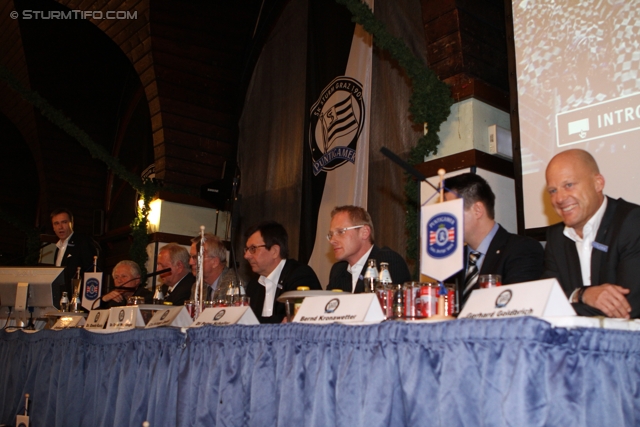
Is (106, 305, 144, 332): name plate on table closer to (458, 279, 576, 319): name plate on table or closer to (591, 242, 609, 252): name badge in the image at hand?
(458, 279, 576, 319): name plate on table

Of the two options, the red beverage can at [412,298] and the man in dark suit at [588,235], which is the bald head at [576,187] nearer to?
the man in dark suit at [588,235]

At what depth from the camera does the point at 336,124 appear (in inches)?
191

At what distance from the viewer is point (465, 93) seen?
11.0 feet

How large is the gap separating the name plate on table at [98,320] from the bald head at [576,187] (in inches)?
80.3

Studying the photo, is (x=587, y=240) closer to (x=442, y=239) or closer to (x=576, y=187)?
(x=576, y=187)

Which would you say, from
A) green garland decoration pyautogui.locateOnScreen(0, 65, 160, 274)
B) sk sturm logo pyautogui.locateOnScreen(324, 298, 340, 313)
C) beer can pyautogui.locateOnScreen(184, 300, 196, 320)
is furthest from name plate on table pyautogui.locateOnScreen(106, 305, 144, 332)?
green garland decoration pyautogui.locateOnScreen(0, 65, 160, 274)

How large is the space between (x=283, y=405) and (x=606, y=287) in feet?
3.15

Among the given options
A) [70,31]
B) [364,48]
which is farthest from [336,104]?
[70,31]

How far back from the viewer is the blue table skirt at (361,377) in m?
1.21

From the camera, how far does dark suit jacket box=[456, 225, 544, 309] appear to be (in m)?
2.13

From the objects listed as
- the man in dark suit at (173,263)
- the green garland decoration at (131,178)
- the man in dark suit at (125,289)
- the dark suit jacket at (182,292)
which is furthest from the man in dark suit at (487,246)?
the green garland decoration at (131,178)

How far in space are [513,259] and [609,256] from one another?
0.32 meters

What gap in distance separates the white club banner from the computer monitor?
2703 mm

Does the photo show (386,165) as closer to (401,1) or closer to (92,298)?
(401,1)
